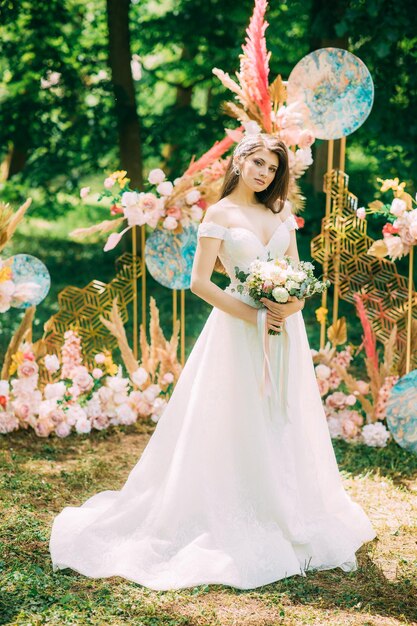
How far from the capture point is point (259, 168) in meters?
3.87

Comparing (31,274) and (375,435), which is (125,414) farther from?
(375,435)

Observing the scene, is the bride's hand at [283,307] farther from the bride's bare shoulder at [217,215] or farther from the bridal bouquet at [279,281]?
the bride's bare shoulder at [217,215]

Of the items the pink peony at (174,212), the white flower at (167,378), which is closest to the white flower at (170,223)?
the pink peony at (174,212)

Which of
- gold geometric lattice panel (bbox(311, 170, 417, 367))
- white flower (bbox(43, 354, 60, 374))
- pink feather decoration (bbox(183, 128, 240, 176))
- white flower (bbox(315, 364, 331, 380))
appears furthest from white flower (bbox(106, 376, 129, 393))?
gold geometric lattice panel (bbox(311, 170, 417, 367))

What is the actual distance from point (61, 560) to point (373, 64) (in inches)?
273

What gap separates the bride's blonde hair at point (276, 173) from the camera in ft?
12.7

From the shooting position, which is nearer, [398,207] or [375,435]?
[398,207]

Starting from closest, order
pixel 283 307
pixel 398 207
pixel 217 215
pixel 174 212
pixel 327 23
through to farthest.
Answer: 1. pixel 283 307
2. pixel 217 215
3. pixel 398 207
4. pixel 174 212
5. pixel 327 23

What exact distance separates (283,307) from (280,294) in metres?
0.19

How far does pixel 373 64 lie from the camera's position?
9.02m

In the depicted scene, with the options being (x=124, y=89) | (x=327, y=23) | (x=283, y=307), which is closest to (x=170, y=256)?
(x=283, y=307)

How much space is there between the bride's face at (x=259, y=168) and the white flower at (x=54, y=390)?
95.6 inches

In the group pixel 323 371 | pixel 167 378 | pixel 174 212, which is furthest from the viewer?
pixel 167 378

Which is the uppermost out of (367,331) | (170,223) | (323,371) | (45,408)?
(170,223)
